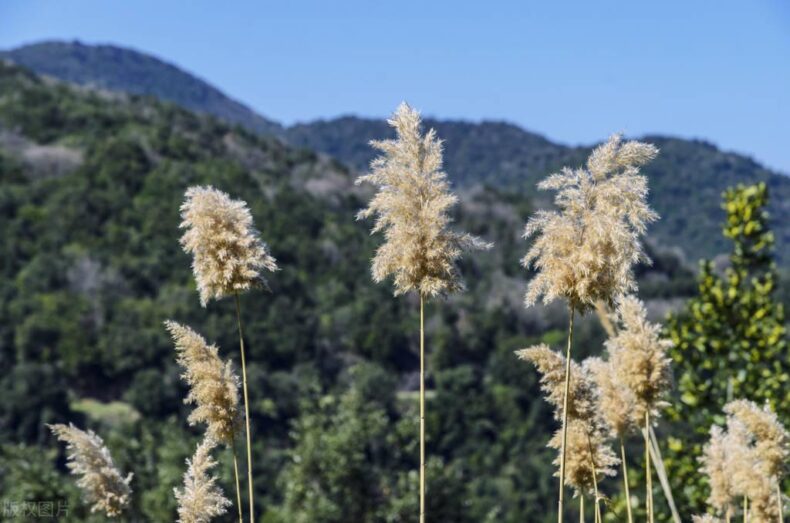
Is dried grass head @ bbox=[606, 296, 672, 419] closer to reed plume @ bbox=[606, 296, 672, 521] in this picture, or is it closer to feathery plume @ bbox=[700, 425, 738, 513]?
reed plume @ bbox=[606, 296, 672, 521]

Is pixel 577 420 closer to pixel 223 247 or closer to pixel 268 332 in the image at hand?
pixel 223 247

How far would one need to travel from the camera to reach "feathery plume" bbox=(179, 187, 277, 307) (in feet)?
14.1

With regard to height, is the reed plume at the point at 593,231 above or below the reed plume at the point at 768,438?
above

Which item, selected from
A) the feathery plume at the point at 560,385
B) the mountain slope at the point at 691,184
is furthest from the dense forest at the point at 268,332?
the mountain slope at the point at 691,184

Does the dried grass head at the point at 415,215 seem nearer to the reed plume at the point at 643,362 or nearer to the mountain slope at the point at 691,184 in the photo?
the reed plume at the point at 643,362

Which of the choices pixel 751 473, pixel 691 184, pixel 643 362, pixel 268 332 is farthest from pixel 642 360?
pixel 691 184

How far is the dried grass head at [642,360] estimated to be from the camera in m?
4.21

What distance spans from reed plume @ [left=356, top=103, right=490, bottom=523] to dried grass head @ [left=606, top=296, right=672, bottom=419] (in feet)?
2.19

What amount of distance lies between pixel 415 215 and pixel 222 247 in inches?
31.2

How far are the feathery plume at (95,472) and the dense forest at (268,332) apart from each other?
2552 centimetres

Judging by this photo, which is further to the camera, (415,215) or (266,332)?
(266,332)

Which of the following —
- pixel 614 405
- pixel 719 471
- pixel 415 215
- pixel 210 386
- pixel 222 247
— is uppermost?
pixel 415 215

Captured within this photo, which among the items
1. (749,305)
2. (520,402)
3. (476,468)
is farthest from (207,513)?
(520,402)

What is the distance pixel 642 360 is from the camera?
Result: 4203 millimetres
